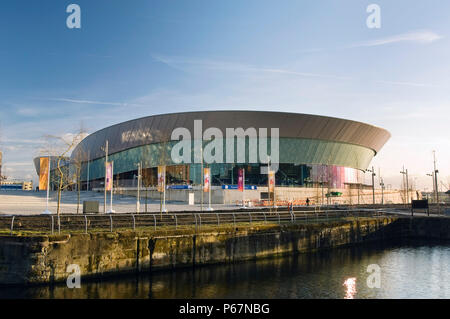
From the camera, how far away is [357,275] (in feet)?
75.3

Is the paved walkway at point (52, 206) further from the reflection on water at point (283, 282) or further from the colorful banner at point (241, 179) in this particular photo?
the reflection on water at point (283, 282)

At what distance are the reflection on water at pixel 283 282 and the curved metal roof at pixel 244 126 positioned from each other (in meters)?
44.2

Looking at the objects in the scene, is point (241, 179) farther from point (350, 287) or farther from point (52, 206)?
point (350, 287)

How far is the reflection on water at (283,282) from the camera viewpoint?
17.7m

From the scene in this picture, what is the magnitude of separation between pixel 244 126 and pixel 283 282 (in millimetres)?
53964

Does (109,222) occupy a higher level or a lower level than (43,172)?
lower

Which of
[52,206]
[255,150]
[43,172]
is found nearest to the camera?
[43,172]

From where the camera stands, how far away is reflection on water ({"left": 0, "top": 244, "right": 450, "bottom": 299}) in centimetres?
1772

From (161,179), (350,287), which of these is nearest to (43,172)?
(161,179)

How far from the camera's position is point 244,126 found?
240ft

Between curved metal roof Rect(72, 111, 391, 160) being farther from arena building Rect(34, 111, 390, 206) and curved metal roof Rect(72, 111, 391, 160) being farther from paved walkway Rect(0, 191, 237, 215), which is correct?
paved walkway Rect(0, 191, 237, 215)

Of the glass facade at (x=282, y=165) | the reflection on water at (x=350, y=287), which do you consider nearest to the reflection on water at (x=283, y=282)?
the reflection on water at (x=350, y=287)

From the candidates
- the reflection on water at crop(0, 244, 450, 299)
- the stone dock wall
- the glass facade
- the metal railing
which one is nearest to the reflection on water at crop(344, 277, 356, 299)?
the reflection on water at crop(0, 244, 450, 299)
